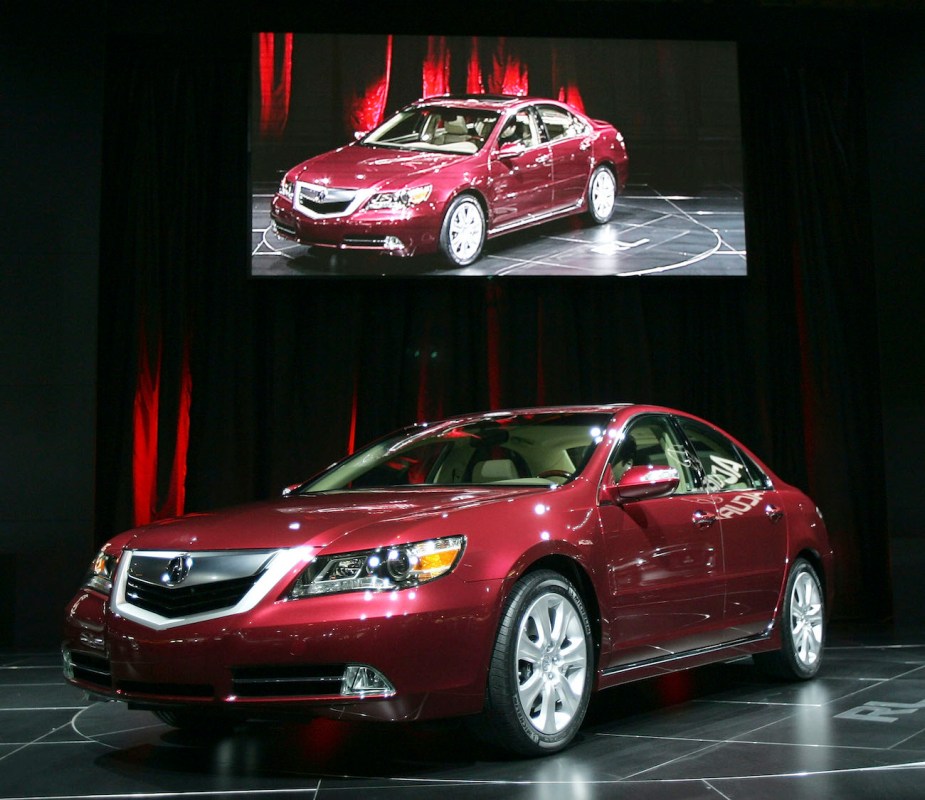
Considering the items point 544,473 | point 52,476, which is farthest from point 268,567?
point 52,476

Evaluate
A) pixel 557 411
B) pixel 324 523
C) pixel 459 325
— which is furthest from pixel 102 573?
pixel 459 325

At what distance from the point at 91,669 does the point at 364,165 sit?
17.4 feet

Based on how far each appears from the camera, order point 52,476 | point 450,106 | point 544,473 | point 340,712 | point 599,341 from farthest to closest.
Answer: point 599,341 < point 450,106 < point 52,476 < point 544,473 < point 340,712

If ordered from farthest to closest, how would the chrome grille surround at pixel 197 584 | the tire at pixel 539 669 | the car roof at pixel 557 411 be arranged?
the car roof at pixel 557 411 < the tire at pixel 539 669 < the chrome grille surround at pixel 197 584

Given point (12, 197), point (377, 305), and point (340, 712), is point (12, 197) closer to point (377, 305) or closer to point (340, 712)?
point (377, 305)

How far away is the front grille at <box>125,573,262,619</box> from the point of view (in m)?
3.63

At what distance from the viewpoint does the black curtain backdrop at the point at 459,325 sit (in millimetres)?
8977

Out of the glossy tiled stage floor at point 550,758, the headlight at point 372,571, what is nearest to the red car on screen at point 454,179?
the glossy tiled stage floor at point 550,758

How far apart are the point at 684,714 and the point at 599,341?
489 centimetres

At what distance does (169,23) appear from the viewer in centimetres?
887

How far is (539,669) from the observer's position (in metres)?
3.88

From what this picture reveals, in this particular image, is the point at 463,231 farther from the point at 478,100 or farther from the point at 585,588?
the point at 585,588

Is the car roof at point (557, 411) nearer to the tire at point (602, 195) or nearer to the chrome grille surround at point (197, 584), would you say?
the chrome grille surround at point (197, 584)

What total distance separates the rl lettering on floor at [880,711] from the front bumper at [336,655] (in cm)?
185
